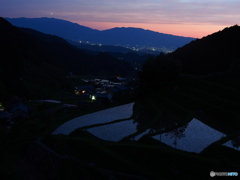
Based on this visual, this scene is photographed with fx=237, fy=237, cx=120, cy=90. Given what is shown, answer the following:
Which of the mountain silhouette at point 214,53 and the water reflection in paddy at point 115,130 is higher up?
the mountain silhouette at point 214,53

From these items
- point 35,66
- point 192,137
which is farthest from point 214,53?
point 35,66

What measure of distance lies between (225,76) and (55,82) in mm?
67830

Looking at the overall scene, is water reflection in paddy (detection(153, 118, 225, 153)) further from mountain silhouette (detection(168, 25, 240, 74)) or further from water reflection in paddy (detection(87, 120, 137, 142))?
mountain silhouette (detection(168, 25, 240, 74))

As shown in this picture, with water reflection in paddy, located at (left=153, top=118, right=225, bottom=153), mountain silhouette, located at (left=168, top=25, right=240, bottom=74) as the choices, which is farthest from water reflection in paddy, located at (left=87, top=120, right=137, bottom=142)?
mountain silhouette, located at (left=168, top=25, right=240, bottom=74)

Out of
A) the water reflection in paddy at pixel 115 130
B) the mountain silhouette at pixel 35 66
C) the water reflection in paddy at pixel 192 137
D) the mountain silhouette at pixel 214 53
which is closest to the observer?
the water reflection in paddy at pixel 192 137

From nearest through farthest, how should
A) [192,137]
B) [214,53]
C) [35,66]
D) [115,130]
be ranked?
[192,137], [115,130], [214,53], [35,66]

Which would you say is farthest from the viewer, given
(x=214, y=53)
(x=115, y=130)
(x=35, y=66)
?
(x=35, y=66)

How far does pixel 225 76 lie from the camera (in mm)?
43562

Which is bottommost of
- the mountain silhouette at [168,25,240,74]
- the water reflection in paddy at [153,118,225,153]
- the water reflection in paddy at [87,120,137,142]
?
the water reflection in paddy at [87,120,137,142]

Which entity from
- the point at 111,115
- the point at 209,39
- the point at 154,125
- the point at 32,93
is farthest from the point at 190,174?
the point at 32,93

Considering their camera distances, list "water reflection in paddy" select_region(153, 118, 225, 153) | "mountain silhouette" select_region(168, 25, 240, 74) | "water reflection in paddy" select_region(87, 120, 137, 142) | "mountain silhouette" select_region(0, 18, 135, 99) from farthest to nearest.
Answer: "mountain silhouette" select_region(0, 18, 135, 99) → "mountain silhouette" select_region(168, 25, 240, 74) → "water reflection in paddy" select_region(87, 120, 137, 142) → "water reflection in paddy" select_region(153, 118, 225, 153)

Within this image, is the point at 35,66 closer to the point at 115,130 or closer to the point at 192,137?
the point at 115,130

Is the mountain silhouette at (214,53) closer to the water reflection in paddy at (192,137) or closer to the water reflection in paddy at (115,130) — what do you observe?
the water reflection in paddy at (192,137)

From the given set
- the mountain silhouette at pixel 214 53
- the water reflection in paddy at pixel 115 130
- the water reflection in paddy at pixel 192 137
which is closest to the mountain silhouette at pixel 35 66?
the water reflection in paddy at pixel 115 130
